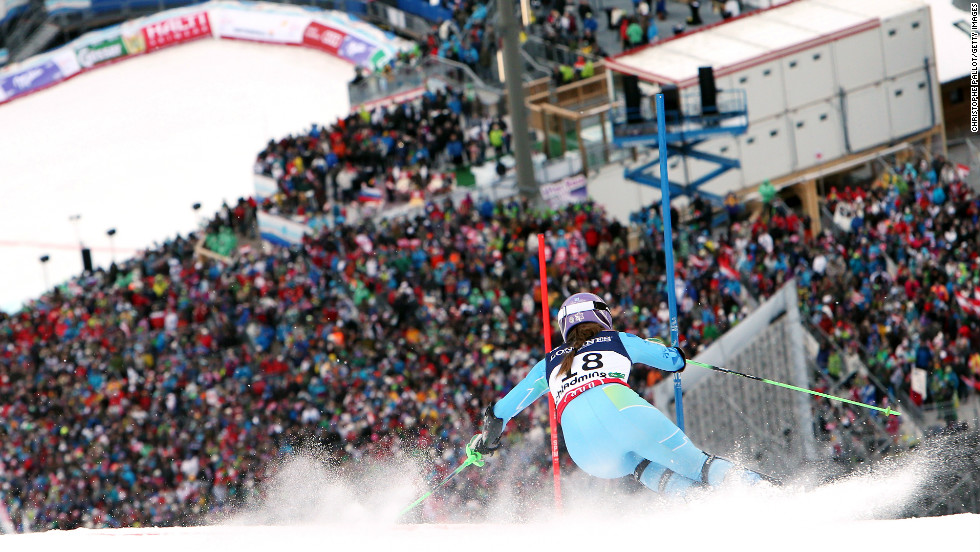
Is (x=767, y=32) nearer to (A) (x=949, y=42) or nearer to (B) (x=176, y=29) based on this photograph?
(A) (x=949, y=42)

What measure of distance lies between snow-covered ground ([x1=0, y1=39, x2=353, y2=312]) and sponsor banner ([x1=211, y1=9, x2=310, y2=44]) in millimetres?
312

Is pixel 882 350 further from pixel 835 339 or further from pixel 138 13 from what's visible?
pixel 138 13

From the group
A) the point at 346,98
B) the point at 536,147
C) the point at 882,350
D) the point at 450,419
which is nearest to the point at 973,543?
the point at 882,350

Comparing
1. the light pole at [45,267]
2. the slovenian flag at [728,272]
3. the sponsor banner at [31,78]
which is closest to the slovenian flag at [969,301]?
the slovenian flag at [728,272]

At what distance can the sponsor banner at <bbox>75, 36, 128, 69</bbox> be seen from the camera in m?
38.3

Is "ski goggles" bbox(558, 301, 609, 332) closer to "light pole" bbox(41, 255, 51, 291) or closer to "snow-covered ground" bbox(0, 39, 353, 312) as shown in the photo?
"snow-covered ground" bbox(0, 39, 353, 312)

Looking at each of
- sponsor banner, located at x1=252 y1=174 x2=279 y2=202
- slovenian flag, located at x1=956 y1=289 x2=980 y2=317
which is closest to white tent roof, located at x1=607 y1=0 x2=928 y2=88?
sponsor banner, located at x1=252 y1=174 x2=279 y2=202

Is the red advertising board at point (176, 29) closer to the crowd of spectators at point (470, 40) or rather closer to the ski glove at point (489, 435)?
the crowd of spectators at point (470, 40)

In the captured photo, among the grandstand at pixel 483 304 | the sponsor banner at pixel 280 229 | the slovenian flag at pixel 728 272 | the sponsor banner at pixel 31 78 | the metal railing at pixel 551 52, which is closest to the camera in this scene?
the grandstand at pixel 483 304

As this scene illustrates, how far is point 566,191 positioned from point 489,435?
14.1 metres

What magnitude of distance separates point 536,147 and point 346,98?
11.7m

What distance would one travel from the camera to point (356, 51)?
35469mm

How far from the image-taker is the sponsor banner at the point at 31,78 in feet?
122

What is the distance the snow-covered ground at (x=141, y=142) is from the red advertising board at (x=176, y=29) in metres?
0.32
